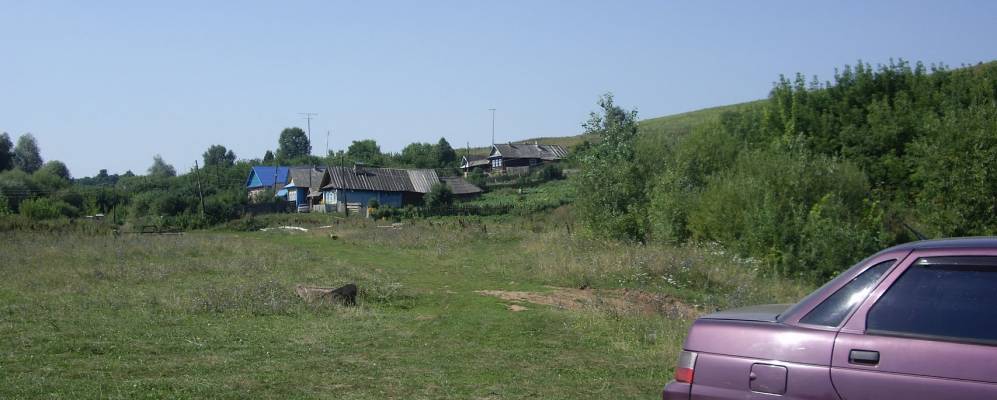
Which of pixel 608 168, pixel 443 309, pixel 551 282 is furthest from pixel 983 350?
pixel 608 168

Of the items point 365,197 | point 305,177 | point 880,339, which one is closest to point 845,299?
point 880,339

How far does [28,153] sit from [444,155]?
2183 inches

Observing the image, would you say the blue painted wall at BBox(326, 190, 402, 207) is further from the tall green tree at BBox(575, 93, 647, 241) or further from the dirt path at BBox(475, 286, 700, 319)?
the dirt path at BBox(475, 286, 700, 319)

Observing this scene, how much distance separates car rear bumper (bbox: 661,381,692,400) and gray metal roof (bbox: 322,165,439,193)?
67763mm

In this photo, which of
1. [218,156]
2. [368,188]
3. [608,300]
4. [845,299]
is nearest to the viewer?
[845,299]

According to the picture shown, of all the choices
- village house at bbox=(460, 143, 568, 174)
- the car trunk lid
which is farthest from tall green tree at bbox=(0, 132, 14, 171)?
the car trunk lid

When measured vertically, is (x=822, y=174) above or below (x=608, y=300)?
above

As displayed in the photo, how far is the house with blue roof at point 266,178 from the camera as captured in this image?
303 ft

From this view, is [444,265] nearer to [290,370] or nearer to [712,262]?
[712,262]

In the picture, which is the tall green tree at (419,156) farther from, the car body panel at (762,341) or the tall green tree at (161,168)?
the car body panel at (762,341)

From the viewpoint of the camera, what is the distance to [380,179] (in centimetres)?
7462

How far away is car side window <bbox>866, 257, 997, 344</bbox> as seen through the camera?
14.1ft

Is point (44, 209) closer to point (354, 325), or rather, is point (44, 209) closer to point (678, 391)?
point (354, 325)

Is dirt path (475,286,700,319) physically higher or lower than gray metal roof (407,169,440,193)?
lower
